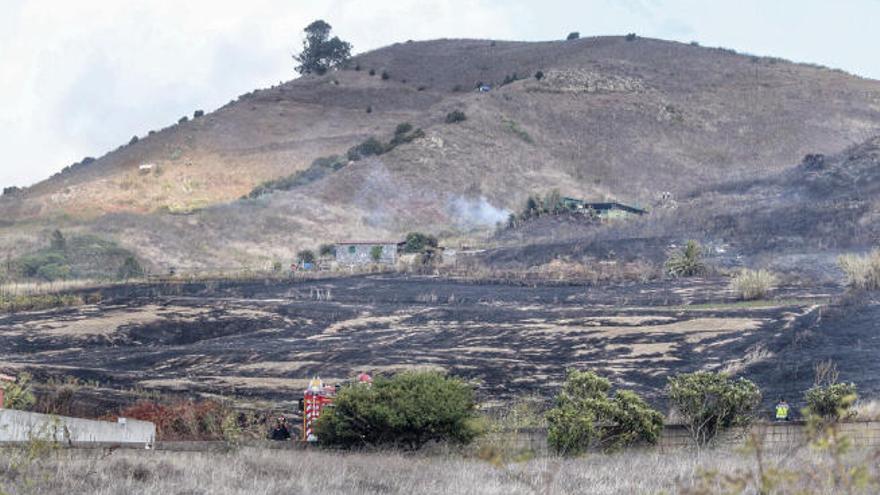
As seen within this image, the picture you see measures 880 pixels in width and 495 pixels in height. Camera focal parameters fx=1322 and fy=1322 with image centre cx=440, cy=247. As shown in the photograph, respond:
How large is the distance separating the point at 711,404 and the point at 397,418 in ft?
16.7

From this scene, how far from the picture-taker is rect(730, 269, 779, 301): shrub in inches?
1692

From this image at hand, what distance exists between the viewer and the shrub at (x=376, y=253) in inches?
2392

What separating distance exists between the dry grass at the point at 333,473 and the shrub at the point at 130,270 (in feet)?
147

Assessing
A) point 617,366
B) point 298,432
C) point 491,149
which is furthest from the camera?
point 491,149

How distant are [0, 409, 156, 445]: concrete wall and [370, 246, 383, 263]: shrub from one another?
4079 cm

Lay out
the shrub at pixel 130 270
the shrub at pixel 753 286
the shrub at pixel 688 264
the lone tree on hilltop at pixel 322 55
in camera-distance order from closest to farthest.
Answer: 1. the shrub at pixel 753 286
2. the shrub at pixel 688 264
3. the shrub at pixel 130 270
4. the lone tree on hilltop at pixel 322 55

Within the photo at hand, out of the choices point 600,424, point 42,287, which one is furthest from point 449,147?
point 600,424

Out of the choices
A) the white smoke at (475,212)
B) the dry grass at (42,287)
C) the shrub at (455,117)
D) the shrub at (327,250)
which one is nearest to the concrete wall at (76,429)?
the dry grass at (42,287)

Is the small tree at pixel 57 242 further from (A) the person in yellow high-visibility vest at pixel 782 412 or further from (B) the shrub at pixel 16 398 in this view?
(A) the person in yellow high-visibility vest at pixel 782 412

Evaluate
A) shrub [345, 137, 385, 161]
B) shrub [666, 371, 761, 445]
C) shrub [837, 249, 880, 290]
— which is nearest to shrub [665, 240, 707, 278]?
shrub [837, 249, 880, 290]

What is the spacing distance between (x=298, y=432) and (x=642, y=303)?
21.5m

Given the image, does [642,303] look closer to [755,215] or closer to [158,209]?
[755,215]

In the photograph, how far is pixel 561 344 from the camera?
119ft

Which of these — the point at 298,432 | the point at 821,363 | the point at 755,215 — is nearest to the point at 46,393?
the point at 298,432
